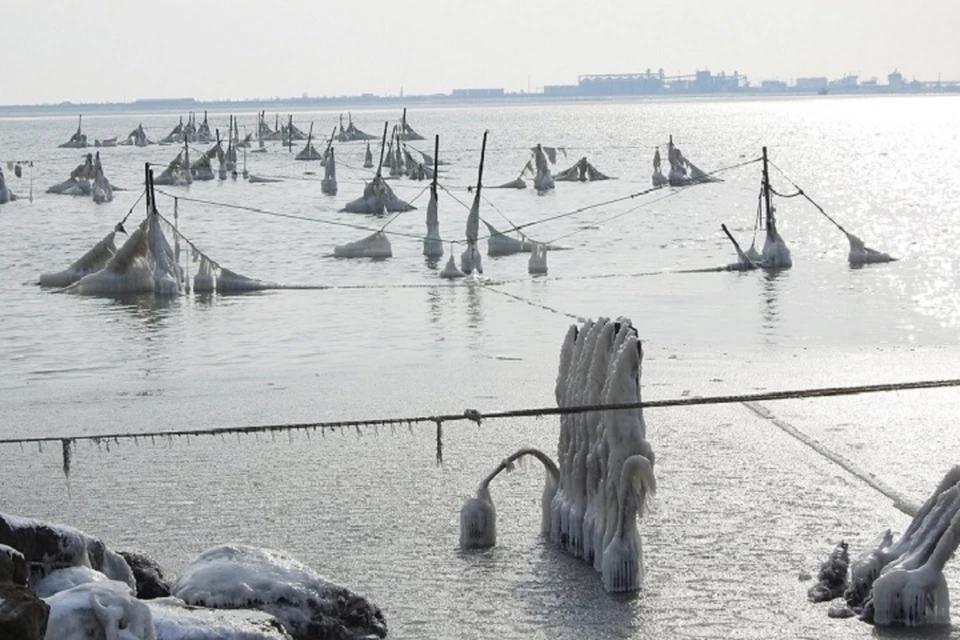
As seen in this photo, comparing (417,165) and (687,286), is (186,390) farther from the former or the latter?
(417,165)

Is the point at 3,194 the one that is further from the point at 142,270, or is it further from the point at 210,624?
the point at 210,624

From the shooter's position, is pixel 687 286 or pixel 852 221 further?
pixel 852 221

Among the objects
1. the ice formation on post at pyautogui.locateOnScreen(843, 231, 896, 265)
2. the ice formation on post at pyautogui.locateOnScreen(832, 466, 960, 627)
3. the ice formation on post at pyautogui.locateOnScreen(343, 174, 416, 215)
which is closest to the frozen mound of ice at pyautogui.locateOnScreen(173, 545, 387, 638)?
the ice formation on post at pyautogui.locateOnScreen(832, 466, 960, 627)

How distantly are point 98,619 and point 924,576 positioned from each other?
4900mm

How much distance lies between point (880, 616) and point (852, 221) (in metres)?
50.0

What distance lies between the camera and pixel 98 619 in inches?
312

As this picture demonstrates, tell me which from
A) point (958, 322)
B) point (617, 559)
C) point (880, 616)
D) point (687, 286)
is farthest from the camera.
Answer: point (687, 286)

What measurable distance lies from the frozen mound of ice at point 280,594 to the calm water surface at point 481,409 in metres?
0.38

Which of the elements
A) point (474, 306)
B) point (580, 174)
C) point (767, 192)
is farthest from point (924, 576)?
point (580, 174)

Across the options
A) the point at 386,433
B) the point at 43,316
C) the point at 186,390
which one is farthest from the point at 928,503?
the point at 43,316

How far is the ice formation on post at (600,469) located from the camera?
10.5 m

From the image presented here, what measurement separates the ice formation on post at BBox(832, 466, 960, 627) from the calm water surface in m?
0.23

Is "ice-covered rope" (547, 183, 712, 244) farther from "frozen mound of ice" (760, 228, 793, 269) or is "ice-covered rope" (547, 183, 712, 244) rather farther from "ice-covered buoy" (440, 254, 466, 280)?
"ice-covered buoy" (440, 254, 466, 280)

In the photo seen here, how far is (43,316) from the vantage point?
30984mm
